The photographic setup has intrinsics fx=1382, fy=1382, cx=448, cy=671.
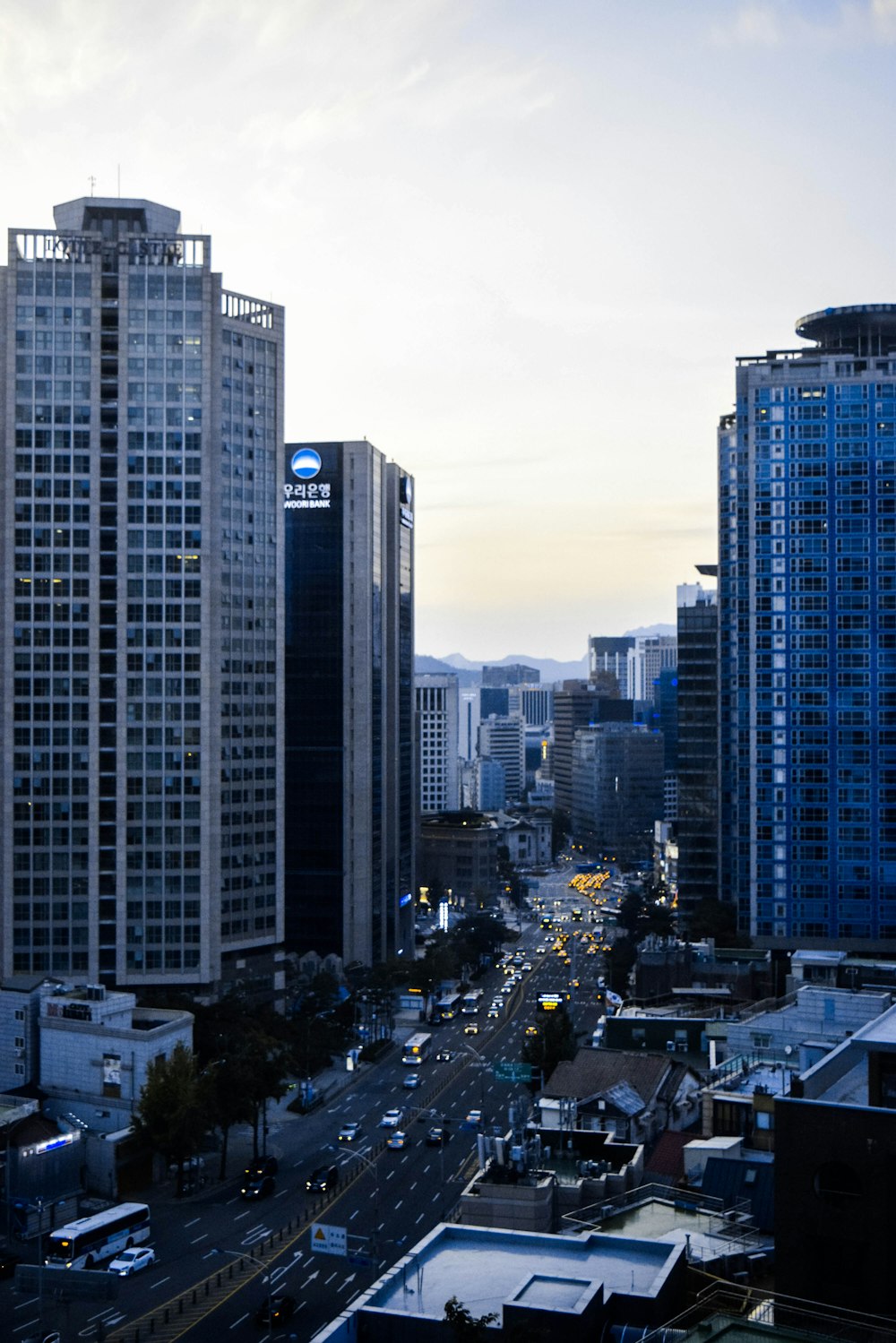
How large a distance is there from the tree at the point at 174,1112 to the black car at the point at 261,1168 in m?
4.57

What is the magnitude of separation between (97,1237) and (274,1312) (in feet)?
55.6

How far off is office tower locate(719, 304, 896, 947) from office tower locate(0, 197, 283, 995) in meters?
60.6

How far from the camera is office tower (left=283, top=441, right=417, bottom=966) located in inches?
7151

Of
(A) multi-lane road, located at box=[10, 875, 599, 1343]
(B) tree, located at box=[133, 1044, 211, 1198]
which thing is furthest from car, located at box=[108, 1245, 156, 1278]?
(B) tree, located at box=[133, 1044, 211, 1198]

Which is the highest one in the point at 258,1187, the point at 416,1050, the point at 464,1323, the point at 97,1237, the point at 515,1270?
the point at 464,1323

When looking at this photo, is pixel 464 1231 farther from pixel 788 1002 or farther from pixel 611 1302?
pixel 788 1002

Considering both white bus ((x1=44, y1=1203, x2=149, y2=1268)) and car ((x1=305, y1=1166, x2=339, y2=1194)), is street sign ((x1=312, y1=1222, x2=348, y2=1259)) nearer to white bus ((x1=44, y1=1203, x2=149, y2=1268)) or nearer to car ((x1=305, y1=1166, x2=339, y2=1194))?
white bus ((x1=44, y1=1203, x2=149, y2=1268))

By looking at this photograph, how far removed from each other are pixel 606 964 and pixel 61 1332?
130313mm

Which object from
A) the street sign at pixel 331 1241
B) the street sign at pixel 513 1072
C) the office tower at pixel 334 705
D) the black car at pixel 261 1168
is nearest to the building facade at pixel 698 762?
the office tower at pixel 334 705

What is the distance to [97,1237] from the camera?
276 feet

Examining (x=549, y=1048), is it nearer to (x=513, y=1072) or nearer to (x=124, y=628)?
(x=513, y=1072)

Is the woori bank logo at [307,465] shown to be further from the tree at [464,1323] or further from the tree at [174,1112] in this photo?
the tree at [464,1323]

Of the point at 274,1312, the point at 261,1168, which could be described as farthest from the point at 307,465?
the point at 274,1312

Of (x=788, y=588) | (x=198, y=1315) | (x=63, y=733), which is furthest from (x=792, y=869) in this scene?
(x=198, y=1315)
